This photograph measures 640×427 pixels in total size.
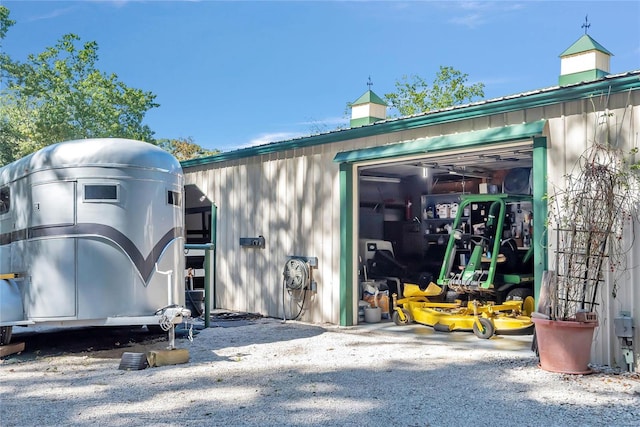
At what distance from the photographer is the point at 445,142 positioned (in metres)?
8.30

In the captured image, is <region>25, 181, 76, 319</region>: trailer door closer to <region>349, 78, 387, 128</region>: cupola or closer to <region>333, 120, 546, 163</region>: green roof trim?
<region>333, 120, 546, 163</region>: green roof trim

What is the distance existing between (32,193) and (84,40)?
2435 cm

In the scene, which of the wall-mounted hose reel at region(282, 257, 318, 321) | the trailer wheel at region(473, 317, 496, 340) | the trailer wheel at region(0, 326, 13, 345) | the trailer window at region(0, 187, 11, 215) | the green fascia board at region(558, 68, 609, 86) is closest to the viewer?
the trailer wheel at region(0, 326, 13, 345)

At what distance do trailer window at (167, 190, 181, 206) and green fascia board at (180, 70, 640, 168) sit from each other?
9.99ft

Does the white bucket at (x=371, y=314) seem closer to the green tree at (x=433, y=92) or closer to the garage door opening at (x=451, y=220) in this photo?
the garage door opening at (x=451, y=220)

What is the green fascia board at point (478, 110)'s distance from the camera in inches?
254

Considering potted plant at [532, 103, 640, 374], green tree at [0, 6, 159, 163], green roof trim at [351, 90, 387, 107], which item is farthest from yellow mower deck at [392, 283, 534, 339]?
green tree at [0, 6, 159, 163]

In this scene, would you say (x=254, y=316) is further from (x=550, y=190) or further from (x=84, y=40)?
(x=84, y=40)

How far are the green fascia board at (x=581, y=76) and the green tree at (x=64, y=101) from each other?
879 inches

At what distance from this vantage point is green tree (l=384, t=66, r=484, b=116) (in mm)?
33000

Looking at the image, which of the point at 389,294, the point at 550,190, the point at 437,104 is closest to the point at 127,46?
the point at 437,104

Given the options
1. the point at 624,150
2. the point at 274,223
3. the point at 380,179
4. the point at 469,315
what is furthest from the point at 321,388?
the point at 380,179

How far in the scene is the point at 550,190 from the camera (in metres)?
7.04

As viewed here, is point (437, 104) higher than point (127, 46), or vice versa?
point (127, 46)
